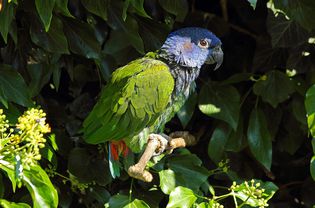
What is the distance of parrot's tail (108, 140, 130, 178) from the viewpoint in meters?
2.09

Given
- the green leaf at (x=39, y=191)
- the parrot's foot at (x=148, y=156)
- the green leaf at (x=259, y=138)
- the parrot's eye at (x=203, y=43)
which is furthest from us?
the green leaf at (x=259, y=138)

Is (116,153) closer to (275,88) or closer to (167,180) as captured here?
(167,180)

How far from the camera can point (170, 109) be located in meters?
2.11

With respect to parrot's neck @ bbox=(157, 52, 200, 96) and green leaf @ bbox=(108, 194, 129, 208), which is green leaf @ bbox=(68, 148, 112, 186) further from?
parrot's neck @ bbox=(157, 52, 200, 96)

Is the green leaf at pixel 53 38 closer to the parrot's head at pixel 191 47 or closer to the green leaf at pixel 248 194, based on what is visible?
the parrot's head at pixel 191 47

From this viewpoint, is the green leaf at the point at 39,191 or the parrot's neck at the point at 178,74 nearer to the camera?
the green leaf at the point at 39,191

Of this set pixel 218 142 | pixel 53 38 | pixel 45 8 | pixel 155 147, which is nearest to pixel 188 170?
pixel 218 142

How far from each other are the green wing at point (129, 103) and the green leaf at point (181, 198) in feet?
0.75

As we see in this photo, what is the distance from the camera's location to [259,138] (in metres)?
2.27

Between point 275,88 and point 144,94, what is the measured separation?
54 centimetres

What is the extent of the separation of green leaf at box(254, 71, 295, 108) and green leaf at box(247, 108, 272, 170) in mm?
66

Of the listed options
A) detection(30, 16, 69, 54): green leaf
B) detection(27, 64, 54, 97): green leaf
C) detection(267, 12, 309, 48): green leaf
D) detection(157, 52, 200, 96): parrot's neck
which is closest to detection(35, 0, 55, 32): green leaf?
detection(30, 16, 69, 54): green leaf

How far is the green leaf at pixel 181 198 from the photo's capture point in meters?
1.95

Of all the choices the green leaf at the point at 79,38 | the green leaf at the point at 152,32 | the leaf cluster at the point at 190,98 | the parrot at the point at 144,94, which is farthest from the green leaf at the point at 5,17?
the green leaf at the point at 152,32
